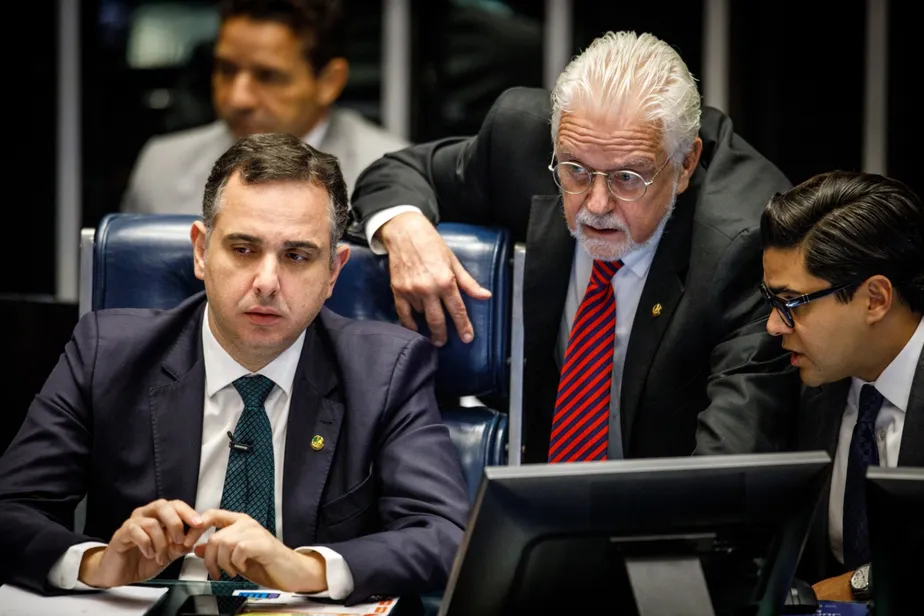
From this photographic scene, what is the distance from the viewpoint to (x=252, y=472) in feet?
7.63

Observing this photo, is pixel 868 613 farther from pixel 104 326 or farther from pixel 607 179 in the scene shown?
pixel 104 326

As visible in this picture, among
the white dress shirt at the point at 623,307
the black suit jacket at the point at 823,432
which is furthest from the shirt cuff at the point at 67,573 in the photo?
the black suit jacket at the point at 823,432

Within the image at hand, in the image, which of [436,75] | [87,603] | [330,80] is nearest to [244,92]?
[330,80]

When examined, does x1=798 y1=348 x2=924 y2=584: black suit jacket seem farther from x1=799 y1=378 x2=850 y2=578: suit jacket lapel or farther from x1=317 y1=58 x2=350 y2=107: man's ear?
x1=317 y1=58 x2=350 y2=107: man's ear

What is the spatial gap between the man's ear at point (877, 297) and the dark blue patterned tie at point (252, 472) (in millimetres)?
1099

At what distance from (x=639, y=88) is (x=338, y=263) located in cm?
69

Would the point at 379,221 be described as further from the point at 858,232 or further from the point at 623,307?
the point at 858,232

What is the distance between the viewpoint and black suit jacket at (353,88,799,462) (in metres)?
2.52

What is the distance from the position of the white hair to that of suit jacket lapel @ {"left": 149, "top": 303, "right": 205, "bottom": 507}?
0.91m

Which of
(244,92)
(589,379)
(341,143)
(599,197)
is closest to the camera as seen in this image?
(599,197)

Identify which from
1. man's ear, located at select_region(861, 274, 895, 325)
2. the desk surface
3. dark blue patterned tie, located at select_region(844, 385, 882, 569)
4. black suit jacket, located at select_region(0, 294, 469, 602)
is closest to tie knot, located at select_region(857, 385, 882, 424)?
dark blue patterned tie, located at select_region(844, 385, 882, 569)

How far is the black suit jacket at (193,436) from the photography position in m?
2.27

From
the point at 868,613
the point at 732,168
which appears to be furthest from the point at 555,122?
the point at 868,613

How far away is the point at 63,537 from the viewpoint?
2.07 metres
